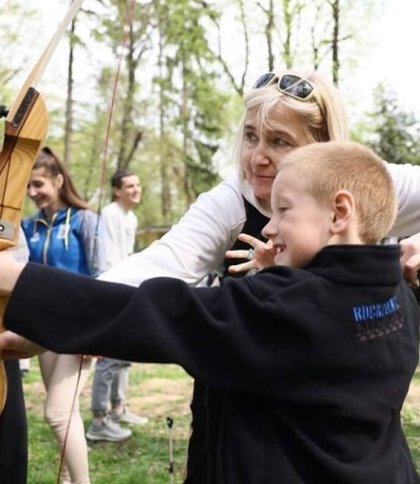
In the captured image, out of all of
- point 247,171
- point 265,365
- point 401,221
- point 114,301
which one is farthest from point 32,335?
point 401,221

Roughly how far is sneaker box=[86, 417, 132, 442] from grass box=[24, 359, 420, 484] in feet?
0.21

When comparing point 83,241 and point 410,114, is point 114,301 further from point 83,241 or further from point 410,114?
point 410,114

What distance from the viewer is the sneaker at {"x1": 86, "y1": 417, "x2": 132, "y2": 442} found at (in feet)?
16.4

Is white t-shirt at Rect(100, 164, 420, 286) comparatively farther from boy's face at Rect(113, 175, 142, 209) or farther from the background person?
boy's face at Rect(113, 175, 142, 209)

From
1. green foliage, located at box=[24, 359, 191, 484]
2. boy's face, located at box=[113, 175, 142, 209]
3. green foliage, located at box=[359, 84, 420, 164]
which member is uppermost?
green foliage, located at box=[359, 84, 420, 164]

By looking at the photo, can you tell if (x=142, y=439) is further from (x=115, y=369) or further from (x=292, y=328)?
(x=292, y=328)

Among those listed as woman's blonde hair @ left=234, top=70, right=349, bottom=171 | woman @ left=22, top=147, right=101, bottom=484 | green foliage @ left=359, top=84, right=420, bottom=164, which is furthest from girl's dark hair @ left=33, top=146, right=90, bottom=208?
green foliage @ left=359, top=84, right=420, bottom=164

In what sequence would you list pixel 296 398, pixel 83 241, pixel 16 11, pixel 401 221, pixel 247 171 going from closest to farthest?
pixel 296 398 < pixel 247 171 < pixel 401 221 < pixel 83 241 < pixel 16 11

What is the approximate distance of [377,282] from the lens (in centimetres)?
128

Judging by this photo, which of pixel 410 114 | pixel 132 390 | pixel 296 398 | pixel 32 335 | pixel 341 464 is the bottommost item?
pixel 132 390

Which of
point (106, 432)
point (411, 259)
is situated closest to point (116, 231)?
point (106, 432)

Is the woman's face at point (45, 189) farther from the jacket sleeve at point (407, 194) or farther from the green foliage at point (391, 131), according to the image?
the green foliage at point (391, 131)

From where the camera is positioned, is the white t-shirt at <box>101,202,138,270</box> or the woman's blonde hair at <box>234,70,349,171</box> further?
the white t-shirt at <box>101,202,138,270</box>

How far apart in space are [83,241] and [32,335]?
2991mm
